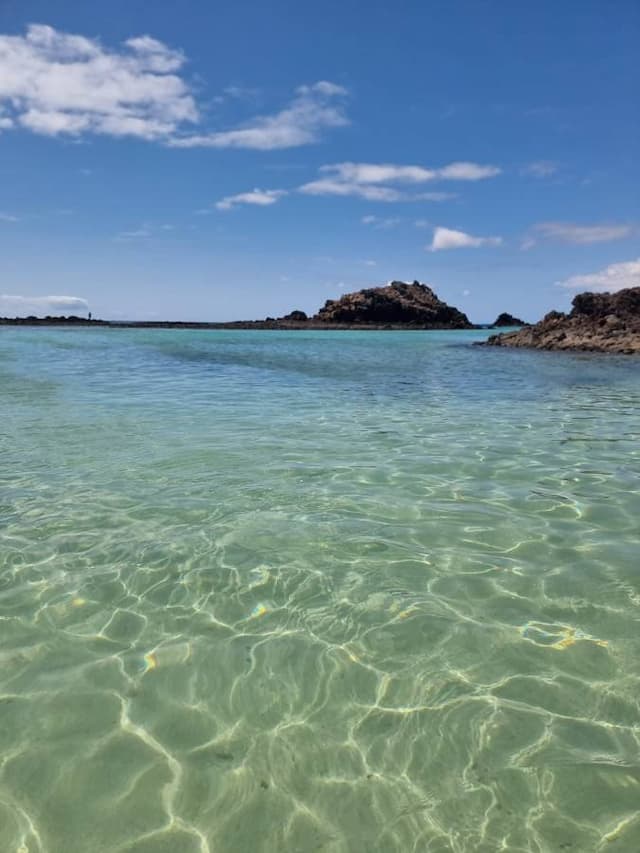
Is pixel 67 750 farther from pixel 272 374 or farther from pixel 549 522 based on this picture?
pixel 272 374

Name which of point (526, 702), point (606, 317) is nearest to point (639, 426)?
point (526, 702)

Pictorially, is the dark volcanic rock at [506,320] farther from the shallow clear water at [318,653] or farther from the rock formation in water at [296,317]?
the shallow clear water at [318,653]

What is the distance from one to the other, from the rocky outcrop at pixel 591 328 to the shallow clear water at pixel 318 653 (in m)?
31.3

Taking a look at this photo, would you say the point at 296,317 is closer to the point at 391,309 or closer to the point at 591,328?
the point at 391,309

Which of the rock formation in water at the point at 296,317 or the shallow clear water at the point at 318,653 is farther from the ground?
the rock formation in water at the point at 296,317

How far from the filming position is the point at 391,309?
106 m

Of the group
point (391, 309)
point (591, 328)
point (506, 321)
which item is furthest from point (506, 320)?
point (591, 328)

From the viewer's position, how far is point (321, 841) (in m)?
2.43

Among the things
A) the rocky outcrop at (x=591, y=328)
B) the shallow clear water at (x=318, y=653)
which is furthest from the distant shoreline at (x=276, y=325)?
the shallow clear water at (x=318, y=653)

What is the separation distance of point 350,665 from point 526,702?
1087mm

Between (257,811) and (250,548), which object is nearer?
(257,811)

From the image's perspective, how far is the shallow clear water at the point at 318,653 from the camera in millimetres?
2570

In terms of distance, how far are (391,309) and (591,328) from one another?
68880mm

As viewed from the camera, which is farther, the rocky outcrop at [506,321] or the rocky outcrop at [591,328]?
the rocky outcrop at [506,321]
